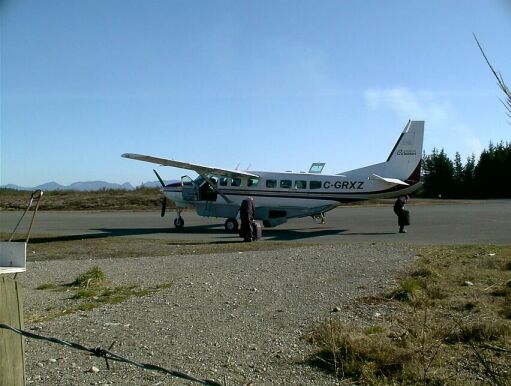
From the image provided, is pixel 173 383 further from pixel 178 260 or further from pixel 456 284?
pixel 178 260

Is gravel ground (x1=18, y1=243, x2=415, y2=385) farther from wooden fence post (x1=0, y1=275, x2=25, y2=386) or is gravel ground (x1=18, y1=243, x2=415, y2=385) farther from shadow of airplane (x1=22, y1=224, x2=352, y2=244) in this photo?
shadow of airplane (x1=22, y1=224, x2=352, y2=244)

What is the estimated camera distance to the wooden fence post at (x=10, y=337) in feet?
10.9

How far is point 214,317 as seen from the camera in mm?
7918

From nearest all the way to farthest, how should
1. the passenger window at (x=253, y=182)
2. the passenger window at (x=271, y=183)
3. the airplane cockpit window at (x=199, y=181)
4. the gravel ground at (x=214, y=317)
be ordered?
the gravel ground at (x=214, y=317), the passenger window at (x=271, y=183), the passenger window at (x=253, y=182), the airplane cockpit window at (x=199, y=181)

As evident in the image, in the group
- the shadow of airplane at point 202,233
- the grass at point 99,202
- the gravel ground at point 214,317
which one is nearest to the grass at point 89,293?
the gravel ground at point 214,317

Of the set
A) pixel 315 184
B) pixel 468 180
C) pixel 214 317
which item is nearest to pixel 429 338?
pixel 214 317

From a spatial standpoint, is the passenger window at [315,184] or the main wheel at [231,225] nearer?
the passenger window at [315,184]

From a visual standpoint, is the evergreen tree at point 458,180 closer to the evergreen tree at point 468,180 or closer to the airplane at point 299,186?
the evergreen tree at point 468,180

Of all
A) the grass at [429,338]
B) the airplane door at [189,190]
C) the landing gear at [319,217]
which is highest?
the airplane door at [189,190]

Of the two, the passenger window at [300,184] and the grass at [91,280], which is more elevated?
the passenger window at [300,184]

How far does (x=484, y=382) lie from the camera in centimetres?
511

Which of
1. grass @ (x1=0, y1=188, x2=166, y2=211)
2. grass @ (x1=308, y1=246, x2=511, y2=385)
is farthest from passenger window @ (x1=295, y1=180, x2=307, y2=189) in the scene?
grass @ (x1=0, y1=188, x2=166, y2=211)

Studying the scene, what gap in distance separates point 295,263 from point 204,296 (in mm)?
4113

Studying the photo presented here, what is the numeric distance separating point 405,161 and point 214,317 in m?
19.8
